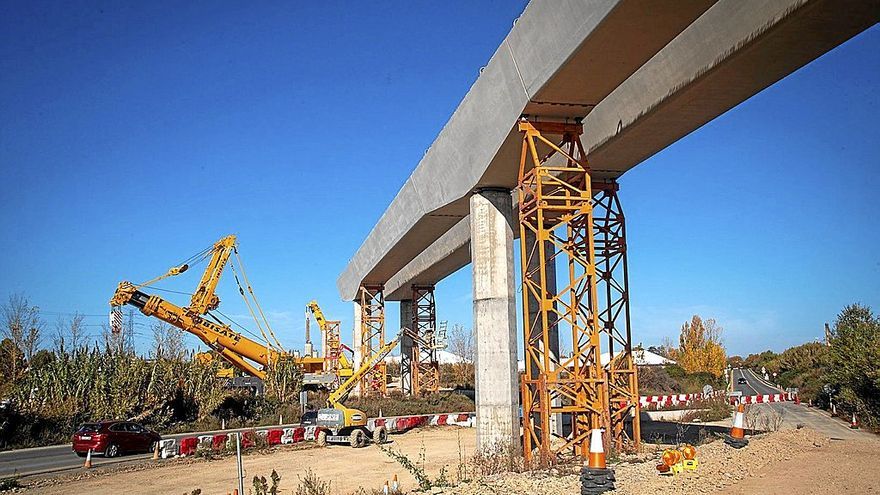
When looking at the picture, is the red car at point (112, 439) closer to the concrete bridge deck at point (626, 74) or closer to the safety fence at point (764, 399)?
the concrete bridge deck at point (626, 74)

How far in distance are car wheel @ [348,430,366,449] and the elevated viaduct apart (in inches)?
280

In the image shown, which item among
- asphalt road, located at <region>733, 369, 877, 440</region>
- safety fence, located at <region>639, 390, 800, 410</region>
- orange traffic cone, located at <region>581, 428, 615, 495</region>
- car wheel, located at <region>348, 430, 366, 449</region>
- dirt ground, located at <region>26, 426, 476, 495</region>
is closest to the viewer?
orange traffic cone, located at <region>581, 428, 615, 495</region>

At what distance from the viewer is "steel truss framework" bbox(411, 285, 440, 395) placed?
51.5 metres

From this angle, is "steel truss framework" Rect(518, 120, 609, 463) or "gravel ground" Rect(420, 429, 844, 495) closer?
"gravel ground" Rect(420, 429, 844, 495)

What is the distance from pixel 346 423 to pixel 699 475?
59.7 feet

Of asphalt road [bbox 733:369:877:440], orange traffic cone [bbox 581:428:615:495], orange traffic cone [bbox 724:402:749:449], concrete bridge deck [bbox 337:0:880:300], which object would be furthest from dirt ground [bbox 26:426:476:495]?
asphalt road [bbox 733:369:877:440]

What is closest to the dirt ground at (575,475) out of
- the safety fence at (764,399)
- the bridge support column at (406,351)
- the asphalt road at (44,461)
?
the asphalt road at (44,461)

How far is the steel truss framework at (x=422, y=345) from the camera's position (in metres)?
51.5

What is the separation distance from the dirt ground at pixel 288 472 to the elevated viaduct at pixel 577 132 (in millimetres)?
3456

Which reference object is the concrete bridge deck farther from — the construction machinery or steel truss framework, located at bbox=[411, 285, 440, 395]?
steel truss framework, located at bbox=[411, 285, 440, 395]

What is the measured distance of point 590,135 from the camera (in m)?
21.0

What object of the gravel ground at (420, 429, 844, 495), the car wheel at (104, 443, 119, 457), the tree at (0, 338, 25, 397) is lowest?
the car wheel at (104, 443, 119, 457)

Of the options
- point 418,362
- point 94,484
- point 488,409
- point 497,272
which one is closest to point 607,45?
point 497,272

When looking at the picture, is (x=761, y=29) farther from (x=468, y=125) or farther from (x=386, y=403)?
(x=386, y=403)
